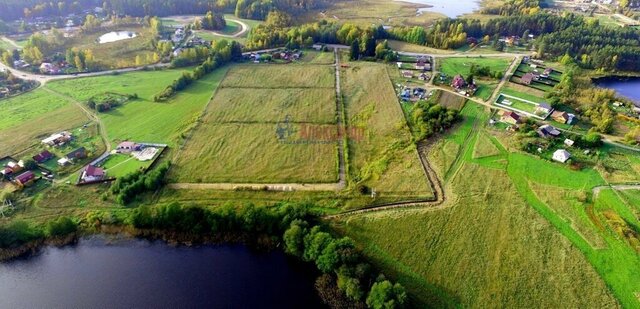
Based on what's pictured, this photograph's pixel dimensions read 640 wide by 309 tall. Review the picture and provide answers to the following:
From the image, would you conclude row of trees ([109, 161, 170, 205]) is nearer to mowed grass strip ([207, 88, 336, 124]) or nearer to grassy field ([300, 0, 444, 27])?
mowed grass strip ([207, 88, 336, 124])

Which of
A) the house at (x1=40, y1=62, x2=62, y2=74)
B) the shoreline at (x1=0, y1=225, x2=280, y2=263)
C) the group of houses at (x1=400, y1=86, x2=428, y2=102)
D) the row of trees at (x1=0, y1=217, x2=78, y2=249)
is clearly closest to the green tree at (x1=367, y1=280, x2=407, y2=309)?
the shoreline at (x1=0, y1=225, x2=280, y2=263)

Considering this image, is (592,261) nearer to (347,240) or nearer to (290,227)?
(347,240)

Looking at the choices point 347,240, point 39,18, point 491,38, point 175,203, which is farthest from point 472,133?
point 39,18

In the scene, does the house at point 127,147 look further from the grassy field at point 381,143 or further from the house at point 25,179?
the grassy field at point 381,143

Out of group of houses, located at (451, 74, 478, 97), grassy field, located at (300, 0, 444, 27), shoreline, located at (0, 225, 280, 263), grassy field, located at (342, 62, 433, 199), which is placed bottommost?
→ shoreline, located at (0, 225, 280, 263)

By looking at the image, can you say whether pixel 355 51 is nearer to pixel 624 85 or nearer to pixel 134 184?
pixel 134 184

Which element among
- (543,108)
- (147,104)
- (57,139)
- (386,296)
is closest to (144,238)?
(386,296)

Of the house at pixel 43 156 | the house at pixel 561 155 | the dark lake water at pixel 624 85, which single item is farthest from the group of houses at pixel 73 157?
the dark lake water at pixel 624 85
